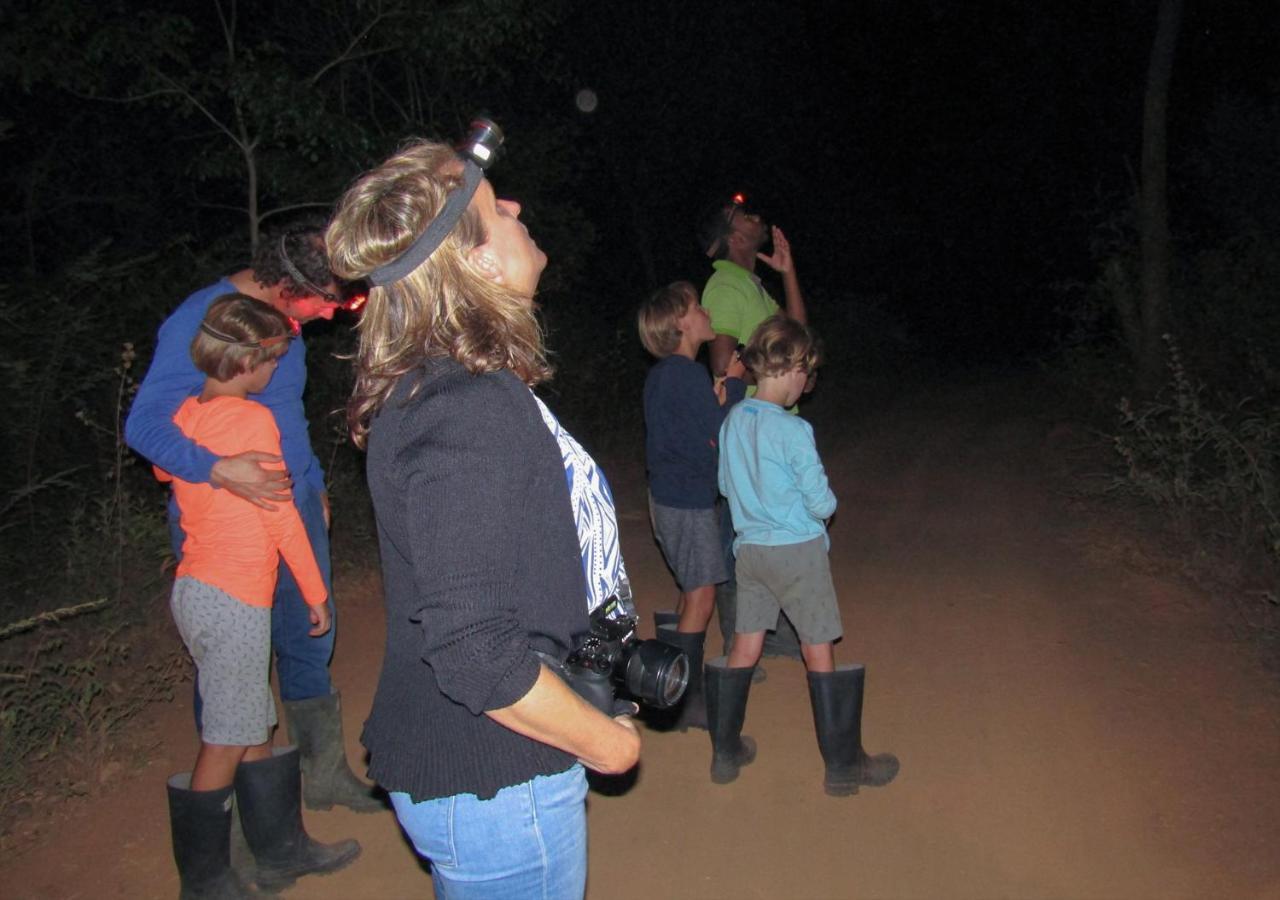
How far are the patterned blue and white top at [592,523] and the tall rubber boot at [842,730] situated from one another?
242 cm

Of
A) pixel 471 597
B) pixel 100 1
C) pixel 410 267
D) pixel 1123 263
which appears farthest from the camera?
pixel 1123 263

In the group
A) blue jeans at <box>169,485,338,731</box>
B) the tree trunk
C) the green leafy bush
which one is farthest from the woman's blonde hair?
the tree trunk

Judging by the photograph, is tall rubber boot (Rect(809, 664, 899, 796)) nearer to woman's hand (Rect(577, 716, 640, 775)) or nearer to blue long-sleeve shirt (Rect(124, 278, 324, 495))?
blue long-sleeve shirt (Rect(124, 278, 324, 495))

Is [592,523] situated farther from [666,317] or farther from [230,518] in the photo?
[666,317]

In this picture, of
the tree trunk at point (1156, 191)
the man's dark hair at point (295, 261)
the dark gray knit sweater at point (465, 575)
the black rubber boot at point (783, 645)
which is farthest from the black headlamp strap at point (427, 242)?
the tree trunk at point (1156, 191)

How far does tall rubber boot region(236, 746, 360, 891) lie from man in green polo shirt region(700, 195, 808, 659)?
235 centimetres

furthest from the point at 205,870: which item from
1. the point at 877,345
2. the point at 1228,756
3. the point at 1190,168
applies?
the point at 877,345

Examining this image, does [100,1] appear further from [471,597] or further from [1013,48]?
[1013,48]

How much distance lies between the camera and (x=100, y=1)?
8.46 metres

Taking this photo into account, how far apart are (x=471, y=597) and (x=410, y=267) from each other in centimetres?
58

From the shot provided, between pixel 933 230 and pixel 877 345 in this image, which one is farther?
pixel 933 230

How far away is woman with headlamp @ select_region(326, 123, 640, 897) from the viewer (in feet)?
5.68

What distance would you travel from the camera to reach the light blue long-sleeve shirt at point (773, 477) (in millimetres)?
4168

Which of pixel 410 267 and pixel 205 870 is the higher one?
pixel 410 267
